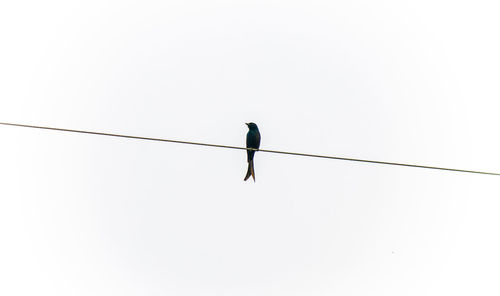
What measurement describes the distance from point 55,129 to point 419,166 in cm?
337

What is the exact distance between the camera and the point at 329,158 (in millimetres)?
5527

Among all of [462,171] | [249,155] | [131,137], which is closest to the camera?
[462,171]

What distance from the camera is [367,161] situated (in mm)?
5340

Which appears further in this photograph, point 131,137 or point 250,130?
point 250,130

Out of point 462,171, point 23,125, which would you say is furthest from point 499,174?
point 23,125

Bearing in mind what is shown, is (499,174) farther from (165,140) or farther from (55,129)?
(55,129)

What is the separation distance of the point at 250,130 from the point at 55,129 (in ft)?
17.7

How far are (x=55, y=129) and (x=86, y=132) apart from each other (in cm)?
28

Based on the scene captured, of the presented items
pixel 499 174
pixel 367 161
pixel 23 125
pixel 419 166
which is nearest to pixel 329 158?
pixel 367 161

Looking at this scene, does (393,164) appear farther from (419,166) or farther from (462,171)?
(462,171)

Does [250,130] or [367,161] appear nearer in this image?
Result: [367,161]

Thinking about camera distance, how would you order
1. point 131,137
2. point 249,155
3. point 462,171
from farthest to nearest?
point 249,155 < point 131,137 < point 462,171

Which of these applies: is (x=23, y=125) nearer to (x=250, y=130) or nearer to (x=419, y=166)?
(x=419, y=166)

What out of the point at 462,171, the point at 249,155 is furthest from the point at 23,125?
the point at 249,155
